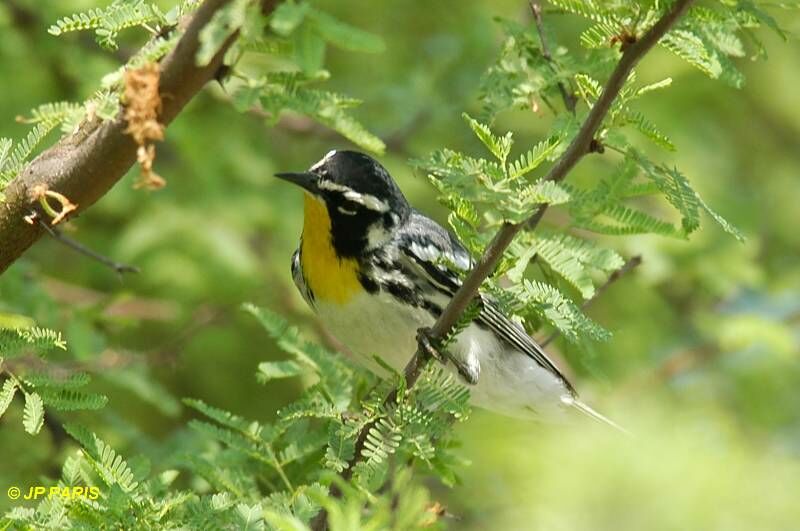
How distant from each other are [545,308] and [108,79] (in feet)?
3.44

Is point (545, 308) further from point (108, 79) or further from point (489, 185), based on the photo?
point (108, 79)

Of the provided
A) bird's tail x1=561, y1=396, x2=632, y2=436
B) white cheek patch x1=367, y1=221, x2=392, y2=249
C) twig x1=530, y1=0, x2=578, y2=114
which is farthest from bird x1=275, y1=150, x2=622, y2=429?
twig x1=530, y1=0, x2=578, y2=114

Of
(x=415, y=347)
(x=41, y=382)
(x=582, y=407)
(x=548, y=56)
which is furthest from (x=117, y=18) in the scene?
(x=582, y=407)

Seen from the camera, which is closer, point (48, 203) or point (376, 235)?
point (48, 203)

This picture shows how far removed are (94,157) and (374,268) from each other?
164cm

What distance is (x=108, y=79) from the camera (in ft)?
7.69

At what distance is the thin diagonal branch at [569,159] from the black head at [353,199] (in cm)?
120

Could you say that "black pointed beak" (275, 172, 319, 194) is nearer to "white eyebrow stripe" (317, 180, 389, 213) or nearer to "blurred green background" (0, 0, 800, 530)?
"white eyebrow stripe" (317, 180, 389, 213)

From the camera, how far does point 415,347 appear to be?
4.00 m

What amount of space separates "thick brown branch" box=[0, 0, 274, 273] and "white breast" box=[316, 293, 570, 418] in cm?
143

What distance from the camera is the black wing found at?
3922 millimetres

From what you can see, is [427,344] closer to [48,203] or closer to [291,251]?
[48,203]

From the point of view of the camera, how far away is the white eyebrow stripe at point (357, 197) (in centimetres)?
395

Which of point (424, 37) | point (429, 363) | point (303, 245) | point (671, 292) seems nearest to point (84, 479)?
point (429, 363)
